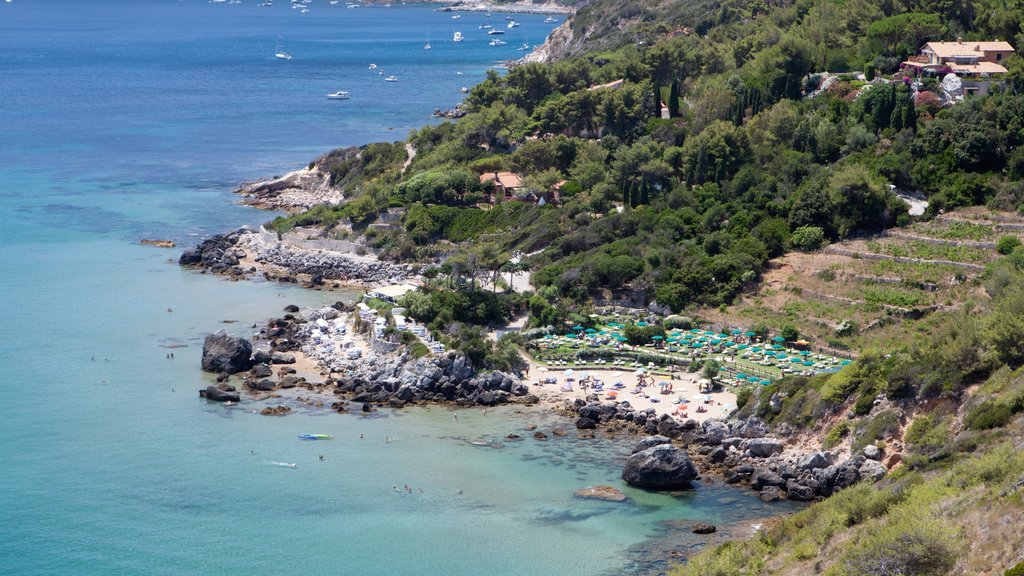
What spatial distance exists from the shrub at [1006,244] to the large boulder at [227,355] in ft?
119

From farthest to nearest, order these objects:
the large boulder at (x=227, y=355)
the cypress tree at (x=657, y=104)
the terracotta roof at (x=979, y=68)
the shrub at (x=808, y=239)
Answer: the cypress tree at (x=657, y=104) → the terracotta roof at (x=979, y=68) → the shrub at (x=808, y=239) → the large boulder at (x=227, y=355)

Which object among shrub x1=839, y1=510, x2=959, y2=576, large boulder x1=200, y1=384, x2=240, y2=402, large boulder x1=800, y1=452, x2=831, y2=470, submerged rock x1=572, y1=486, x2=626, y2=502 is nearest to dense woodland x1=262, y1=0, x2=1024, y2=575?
shrub x1=839, y1=510, x2=959, y2=576

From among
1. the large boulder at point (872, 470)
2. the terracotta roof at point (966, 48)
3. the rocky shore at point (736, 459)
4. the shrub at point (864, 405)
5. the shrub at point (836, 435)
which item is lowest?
the rocky shore at point (736, 459)

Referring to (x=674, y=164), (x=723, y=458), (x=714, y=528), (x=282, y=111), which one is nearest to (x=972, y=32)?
(x=674, y=164)

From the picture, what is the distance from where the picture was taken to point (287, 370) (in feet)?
200

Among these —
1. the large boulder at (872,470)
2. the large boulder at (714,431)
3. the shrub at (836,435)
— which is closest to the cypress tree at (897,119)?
the large boulder at (714,431)

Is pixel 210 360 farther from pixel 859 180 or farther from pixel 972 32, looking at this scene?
pixel 972 32

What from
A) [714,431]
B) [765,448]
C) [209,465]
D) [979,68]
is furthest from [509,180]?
[765,448]

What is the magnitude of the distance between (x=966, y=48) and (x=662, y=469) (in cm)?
4830

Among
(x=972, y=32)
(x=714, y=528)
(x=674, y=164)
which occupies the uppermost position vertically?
(x=972, y=32)

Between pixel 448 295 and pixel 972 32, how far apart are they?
150 ft

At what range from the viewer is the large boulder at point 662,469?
47.4 m

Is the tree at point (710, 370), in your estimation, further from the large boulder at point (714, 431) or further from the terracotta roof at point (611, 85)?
the terracotta roof at point (611, 85)

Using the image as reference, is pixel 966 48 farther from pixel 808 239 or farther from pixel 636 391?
pixel 636 391
